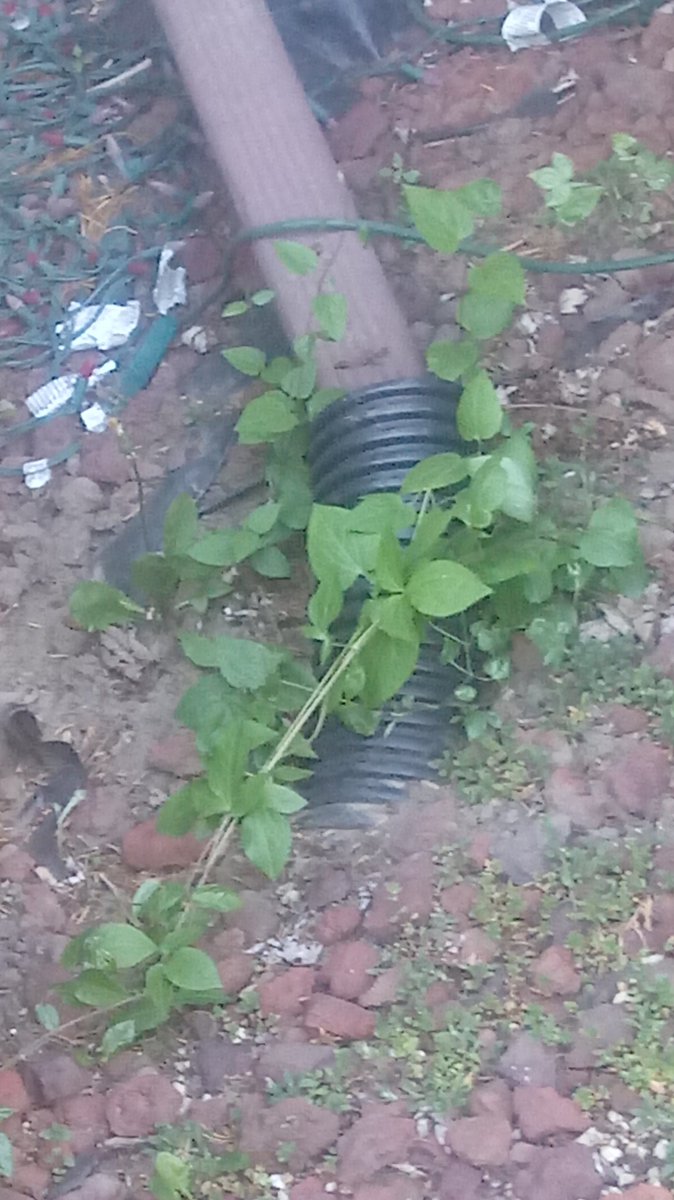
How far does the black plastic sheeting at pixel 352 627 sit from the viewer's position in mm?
1535

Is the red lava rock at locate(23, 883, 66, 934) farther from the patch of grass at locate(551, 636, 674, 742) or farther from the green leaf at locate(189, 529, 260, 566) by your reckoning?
the patch of grass at locate(551, 636, 674, 742)

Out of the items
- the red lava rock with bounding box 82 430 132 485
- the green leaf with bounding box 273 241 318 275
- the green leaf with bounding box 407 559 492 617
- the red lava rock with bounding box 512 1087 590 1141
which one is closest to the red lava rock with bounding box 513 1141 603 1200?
the red lava rock with bounding box 512 1087 590 1141

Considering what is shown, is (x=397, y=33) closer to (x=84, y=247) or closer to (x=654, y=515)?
(x=84, y=247)

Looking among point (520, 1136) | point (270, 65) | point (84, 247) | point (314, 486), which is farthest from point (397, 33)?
point (520, 1136)

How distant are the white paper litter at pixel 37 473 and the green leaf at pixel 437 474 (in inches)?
28.1

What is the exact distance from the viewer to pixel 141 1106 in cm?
131

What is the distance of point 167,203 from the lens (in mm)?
2250

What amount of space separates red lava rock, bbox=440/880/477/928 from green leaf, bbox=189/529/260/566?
476mm

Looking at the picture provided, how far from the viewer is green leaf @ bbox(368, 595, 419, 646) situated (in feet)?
4.47

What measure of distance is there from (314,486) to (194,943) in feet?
1.90

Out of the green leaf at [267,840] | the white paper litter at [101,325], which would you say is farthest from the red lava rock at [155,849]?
the white paper litter at [101,325]

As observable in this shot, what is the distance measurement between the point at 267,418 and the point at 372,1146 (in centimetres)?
84

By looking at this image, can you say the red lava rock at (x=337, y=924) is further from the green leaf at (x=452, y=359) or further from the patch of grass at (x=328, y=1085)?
the green leaf at (x=452, y=359)

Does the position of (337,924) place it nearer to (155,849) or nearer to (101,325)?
(155,849)
